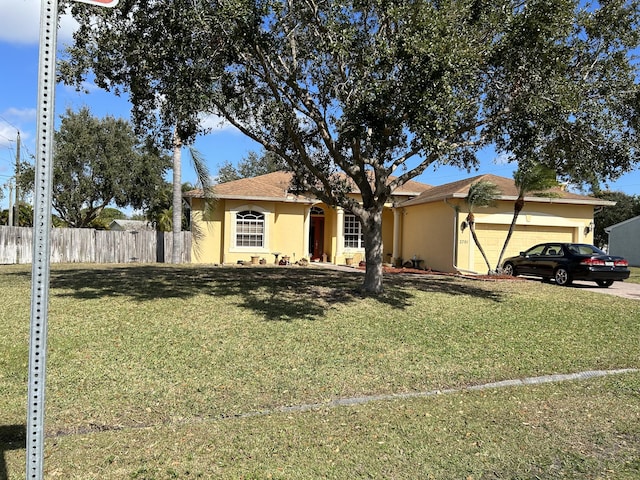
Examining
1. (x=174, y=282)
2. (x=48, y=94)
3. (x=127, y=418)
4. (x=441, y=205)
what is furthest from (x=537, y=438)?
(x=441, y=205)

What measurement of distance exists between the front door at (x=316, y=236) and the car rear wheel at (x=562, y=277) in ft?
42.1

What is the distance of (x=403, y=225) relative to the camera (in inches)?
993

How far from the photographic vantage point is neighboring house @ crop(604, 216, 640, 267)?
113 feet

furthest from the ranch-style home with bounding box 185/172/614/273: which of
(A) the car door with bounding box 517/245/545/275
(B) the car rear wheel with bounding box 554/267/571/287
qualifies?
(B) the car rear wheel with bounding box 554/267/571/287

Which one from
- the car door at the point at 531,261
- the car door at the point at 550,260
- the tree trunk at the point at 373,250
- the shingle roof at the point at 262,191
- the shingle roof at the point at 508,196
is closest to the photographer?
the tree trunk at the point at 373,250

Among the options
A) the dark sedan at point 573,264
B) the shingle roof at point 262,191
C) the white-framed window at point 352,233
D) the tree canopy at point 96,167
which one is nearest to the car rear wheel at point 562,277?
the dark sedan at point 573,264

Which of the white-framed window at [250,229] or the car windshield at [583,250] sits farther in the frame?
the white-framed window at [250,229]

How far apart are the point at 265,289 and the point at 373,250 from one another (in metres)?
2.77

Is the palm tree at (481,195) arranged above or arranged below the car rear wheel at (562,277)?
above

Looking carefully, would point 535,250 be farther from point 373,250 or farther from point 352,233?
point 373,250

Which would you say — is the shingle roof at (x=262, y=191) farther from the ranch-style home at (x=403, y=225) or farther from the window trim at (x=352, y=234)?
the window trim at (x=352, y=234)

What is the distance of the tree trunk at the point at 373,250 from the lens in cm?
1095

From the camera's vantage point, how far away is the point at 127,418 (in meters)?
4.85

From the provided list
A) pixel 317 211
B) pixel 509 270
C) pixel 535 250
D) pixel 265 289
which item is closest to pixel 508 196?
pixel 535 250
